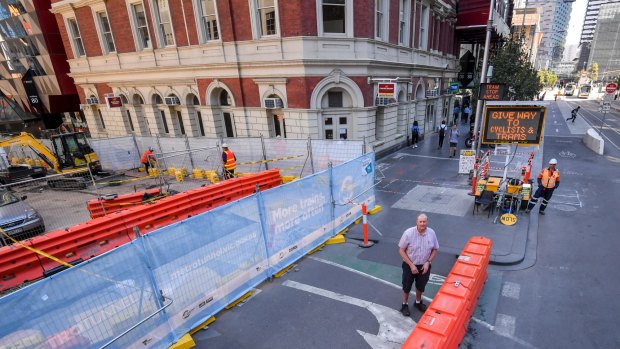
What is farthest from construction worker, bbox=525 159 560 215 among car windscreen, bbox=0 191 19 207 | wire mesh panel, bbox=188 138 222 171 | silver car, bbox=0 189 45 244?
car windscreen, bbox=0 191 19 207

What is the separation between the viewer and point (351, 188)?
9242mm

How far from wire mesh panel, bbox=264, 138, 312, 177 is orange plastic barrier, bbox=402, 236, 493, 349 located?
829cm

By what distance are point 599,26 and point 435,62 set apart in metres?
154

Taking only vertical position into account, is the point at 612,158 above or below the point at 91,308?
below

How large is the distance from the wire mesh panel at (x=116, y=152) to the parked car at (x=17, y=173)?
9.97 ft

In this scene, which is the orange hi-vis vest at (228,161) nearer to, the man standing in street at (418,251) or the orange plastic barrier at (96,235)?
the orange plastic barrier at (96,235)

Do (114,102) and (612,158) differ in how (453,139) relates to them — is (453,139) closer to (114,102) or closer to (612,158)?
(612,158)

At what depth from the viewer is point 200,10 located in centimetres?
1648

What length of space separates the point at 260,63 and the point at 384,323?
44.6ft

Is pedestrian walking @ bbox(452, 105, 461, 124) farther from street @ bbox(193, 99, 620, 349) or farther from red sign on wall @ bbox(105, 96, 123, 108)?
red sign on wall @ bbox(105, 96, 123, 108)

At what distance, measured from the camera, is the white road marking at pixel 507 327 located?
4.96 metres

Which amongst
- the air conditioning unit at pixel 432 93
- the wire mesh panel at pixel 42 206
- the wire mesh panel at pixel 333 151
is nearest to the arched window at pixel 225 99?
the wire mesh panel at pixel 333 151

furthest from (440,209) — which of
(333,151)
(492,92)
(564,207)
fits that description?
(492,92)

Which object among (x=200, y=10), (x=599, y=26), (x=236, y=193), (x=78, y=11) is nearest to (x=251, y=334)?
(x=236, y=193)
